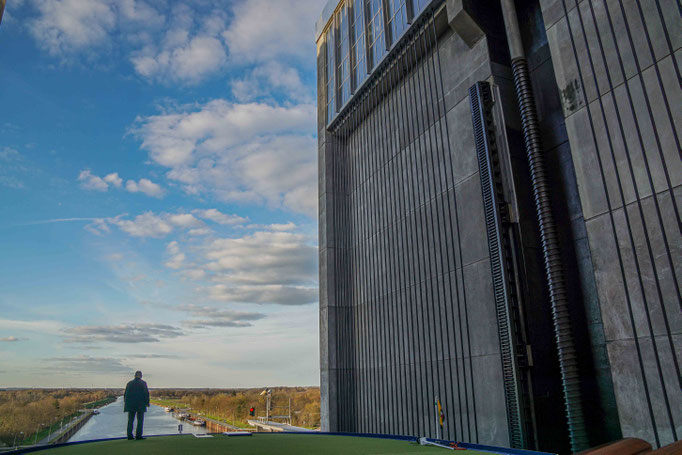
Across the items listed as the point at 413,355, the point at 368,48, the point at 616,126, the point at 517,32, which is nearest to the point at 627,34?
the point at 616,126

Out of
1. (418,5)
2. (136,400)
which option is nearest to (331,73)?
(418,5)

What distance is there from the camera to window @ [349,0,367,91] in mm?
21016

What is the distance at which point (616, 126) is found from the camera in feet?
29.3

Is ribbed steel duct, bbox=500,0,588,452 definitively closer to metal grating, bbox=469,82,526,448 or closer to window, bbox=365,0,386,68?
metal grating, bbox=469,82,526,448

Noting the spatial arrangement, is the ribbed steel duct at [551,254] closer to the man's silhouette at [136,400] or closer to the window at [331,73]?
the man's silhouette at [136,400]

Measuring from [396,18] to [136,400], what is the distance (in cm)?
1630

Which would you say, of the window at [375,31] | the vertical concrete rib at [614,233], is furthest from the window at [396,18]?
the vertical concrete rib at [614,233]

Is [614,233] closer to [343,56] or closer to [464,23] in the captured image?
[464,23]

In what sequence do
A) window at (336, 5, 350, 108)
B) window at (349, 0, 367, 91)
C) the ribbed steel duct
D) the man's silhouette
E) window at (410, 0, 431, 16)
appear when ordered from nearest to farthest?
the ribbed steel duct
the man's silhouette
window at (410, 0, 431, 16)
window at (349, 0, 367, 91)
window at (336, 5, 350, 108)

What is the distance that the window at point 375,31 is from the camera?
63.7ft

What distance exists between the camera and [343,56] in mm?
23375

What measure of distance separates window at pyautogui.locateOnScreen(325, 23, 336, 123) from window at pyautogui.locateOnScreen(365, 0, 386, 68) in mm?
3918

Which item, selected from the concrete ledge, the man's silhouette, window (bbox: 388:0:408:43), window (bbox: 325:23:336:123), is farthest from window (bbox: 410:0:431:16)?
the man's silhouette

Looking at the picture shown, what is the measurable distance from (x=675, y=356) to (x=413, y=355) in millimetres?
9071
